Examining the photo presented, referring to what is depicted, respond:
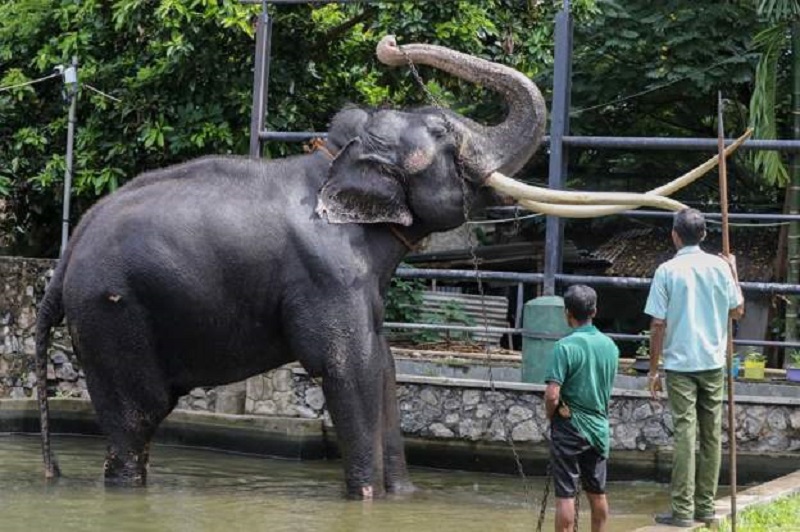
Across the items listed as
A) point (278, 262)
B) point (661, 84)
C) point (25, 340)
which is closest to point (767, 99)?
point (661, 84)

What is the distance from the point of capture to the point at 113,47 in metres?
15.4

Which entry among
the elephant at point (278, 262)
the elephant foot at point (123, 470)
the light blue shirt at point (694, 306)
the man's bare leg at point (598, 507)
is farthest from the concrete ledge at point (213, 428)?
the man's bare leg at point (598, 507)

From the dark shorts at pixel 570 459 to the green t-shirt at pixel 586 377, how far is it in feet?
0.14

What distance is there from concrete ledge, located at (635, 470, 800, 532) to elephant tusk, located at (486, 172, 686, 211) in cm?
175

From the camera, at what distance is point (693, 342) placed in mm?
7449

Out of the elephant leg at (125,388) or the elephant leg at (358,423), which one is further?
the elephant leg at (125,388)

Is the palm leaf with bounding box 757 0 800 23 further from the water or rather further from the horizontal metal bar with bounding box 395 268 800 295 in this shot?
the water

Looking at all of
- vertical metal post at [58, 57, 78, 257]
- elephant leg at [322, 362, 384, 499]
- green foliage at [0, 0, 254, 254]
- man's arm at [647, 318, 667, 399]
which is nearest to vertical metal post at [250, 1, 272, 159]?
green foliage at [0, 0, 254, 254]

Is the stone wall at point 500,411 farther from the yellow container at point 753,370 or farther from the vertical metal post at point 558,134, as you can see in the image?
the yellow container at point 753,370

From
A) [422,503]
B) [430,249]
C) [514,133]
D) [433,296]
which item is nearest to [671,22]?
[433,296]

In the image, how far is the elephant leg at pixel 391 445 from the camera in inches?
364

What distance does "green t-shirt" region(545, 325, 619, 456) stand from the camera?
6629 mm

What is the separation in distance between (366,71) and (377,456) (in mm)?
7205

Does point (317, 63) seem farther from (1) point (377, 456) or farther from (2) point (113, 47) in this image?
(1) point (377, 456)
